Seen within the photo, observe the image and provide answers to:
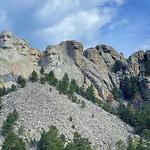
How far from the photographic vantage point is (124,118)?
163 meters

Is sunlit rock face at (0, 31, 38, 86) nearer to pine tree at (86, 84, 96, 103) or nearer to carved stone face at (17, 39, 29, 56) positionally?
carved stone face at (17, 39, 29, 56)

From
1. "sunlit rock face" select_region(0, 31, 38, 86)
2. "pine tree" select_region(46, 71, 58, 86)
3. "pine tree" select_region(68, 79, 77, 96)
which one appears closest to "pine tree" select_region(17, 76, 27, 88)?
"pine tree" select_region(46, 71, 58, 86)

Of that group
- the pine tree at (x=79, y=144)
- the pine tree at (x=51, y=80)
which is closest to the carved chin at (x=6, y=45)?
the pine tree at (x=51, y=80)

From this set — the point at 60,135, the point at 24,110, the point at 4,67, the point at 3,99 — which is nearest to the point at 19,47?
the point at 4,67

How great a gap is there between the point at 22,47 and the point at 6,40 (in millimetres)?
6477

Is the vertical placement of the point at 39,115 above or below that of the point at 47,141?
above

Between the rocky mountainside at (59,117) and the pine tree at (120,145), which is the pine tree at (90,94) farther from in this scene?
the pine tree at (120,145)

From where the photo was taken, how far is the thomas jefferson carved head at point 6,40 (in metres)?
194

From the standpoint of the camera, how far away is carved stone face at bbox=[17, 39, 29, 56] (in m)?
197

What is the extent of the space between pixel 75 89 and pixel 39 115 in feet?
141

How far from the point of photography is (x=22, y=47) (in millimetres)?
197875

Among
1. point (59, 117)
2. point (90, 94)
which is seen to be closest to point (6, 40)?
point (90, 94)

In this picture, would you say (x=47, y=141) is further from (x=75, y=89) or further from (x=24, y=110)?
(x=75, y=89)

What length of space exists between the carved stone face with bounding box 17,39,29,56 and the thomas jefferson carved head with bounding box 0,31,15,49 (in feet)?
7.86
